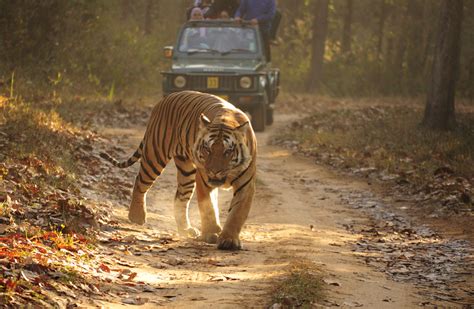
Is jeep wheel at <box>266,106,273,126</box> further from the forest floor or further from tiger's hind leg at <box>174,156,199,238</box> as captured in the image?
tiger's hind leg at <box>174,156,199,238</box>

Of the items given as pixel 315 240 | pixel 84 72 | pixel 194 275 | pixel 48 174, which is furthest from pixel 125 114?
pixel 194 275

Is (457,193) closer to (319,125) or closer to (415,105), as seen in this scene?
(319,125)

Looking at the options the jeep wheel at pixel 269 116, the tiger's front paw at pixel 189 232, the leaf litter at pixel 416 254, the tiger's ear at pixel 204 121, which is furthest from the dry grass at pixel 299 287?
the jeep wheel at pixel 269 116

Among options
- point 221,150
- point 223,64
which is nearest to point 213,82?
point 223,64

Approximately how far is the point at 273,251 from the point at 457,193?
12.6 ft

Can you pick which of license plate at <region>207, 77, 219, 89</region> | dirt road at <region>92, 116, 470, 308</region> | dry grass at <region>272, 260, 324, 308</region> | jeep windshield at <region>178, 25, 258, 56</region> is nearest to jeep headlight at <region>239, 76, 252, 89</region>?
license plate at <region>207, 77, 219, 89</region>

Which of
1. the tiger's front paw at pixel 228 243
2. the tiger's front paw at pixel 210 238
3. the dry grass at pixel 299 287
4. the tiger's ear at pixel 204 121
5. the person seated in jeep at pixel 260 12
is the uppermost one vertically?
the person seated in jeep at pixel 260 12

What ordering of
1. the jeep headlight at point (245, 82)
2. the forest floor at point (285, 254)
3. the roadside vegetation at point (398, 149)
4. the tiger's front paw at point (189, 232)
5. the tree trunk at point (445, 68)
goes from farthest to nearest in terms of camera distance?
the tree trunk at point (445, 68) < the jeep headlight at point (245, 82) < the roadside vegetation at point (398, 149) < the tiger's front paw at point (189, 232) < the forest floor at point (285, 254)

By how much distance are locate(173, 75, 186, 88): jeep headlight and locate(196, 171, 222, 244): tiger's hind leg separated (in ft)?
26.7

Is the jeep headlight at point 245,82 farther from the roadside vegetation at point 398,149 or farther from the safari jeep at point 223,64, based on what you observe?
the roadside vegetation at point 398,149

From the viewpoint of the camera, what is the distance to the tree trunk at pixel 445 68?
1600 centimetres

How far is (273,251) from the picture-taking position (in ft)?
23.6

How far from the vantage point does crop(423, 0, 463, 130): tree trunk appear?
1600 centimetres

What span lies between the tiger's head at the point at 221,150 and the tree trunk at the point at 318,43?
22.2 metres
